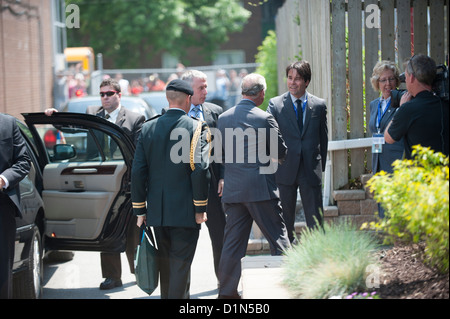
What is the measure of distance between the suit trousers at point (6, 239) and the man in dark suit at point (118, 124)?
5.19 ft

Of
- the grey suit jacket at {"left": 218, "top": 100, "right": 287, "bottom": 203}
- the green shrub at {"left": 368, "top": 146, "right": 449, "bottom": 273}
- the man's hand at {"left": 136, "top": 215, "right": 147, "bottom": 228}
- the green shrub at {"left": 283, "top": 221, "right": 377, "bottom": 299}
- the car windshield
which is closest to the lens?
the green shrub at {"left": 368, "top": 146, "right": 449, "bottom": 273}

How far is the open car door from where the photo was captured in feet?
24.6

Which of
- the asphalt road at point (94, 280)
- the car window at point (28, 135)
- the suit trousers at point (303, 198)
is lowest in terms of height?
the asphalt road at point (94, 280)

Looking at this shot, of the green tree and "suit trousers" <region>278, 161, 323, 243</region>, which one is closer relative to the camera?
"suit trousers" <region>278, 161, 323, 243</region>

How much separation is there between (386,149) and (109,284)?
10.7ft

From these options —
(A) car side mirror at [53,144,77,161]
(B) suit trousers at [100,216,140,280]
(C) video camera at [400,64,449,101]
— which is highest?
(C) video camera at [400,64,449,101]

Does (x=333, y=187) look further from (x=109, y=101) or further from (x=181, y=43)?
(x=181, y=43)

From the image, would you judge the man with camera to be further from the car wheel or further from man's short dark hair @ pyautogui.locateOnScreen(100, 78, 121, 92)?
man's short dark hair @ pyautogui.locateOnScreen(100, 78, 121, 92)

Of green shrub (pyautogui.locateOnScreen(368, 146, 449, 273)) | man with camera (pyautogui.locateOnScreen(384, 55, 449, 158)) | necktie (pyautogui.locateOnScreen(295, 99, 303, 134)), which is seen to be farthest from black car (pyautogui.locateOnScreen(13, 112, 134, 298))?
green shrub (pyautogui.locateOnScreen(368, 146, 449, 273))

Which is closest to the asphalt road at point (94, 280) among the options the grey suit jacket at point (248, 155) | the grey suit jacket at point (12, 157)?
the grey suit jacket at point (248, 155)

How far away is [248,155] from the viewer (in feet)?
20.8

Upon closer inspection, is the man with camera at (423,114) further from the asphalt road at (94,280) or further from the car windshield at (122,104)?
the car windshield at (122,104)

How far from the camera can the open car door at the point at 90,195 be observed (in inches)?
295

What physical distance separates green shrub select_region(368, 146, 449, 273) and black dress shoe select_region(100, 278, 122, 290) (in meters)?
3.90
